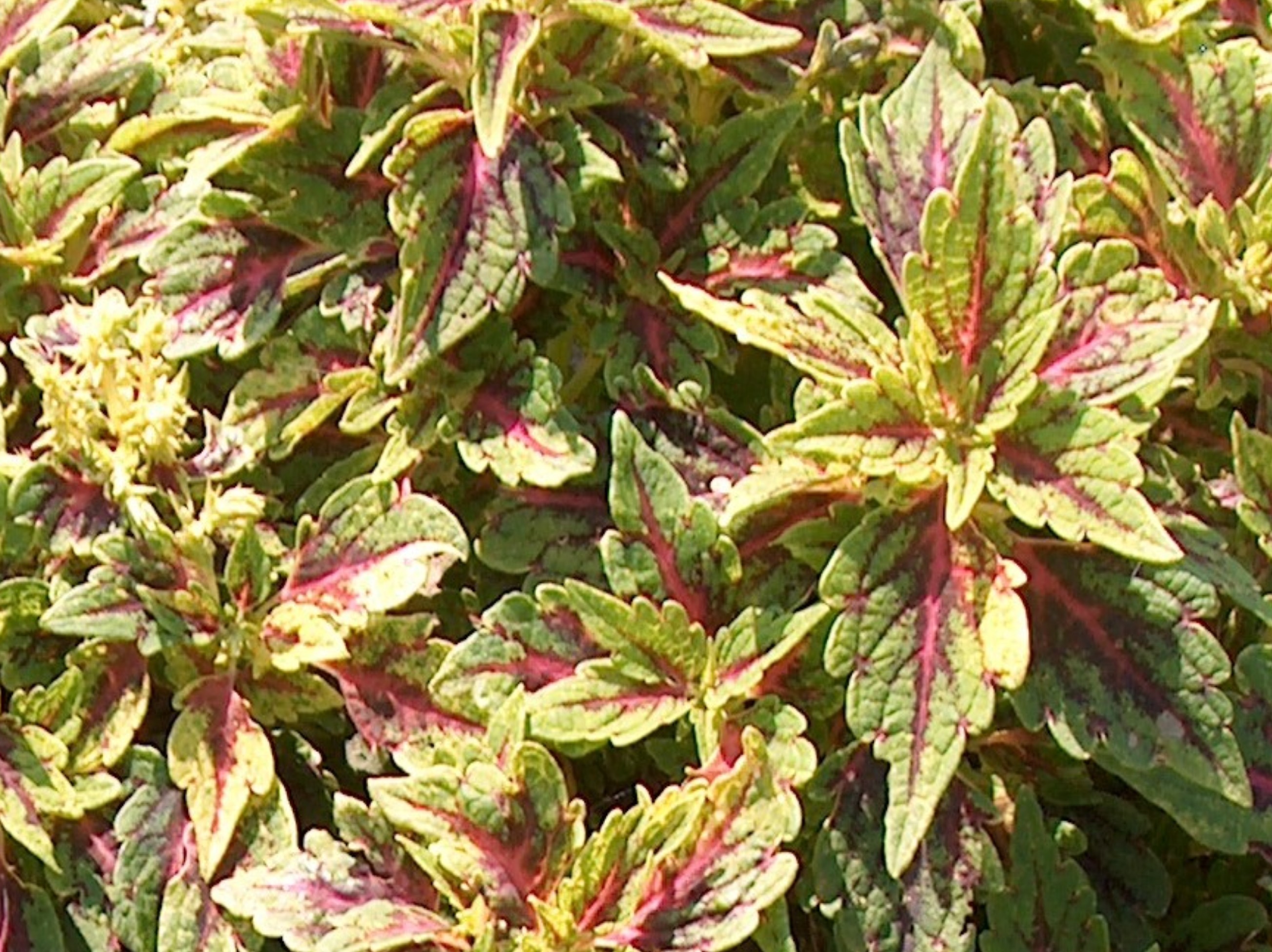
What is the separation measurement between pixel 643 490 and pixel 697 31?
19.3 inches

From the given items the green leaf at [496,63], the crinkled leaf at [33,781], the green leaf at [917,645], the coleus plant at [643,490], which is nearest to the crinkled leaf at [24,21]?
the coleus plant at [643,490]

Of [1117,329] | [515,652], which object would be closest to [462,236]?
[515,652]

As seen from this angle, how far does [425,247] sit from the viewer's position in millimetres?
1847

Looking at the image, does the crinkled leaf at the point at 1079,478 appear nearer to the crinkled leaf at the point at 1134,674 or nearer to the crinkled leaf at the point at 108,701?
the crinkled leaf at the point at 1134,674

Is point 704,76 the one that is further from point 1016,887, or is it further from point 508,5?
point 1016,887

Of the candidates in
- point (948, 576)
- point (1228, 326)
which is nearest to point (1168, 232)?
point (1228, 326)

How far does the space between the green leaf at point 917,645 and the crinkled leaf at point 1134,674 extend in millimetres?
78

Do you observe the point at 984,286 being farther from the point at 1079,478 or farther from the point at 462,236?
the point at 462,236

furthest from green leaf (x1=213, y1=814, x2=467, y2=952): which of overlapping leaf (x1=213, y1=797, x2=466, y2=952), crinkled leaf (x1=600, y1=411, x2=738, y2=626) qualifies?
crinkled leaf (x1=600, y1=411, x2=738, y2=626)

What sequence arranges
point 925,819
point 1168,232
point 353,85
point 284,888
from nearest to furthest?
point 925,819, point 284,888, point 1168,232, point 353,85

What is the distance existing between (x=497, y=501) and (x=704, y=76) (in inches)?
21.9

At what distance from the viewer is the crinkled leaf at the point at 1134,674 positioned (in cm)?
165

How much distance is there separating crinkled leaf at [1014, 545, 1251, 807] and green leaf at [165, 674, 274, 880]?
777 mm

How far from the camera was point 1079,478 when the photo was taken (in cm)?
161
